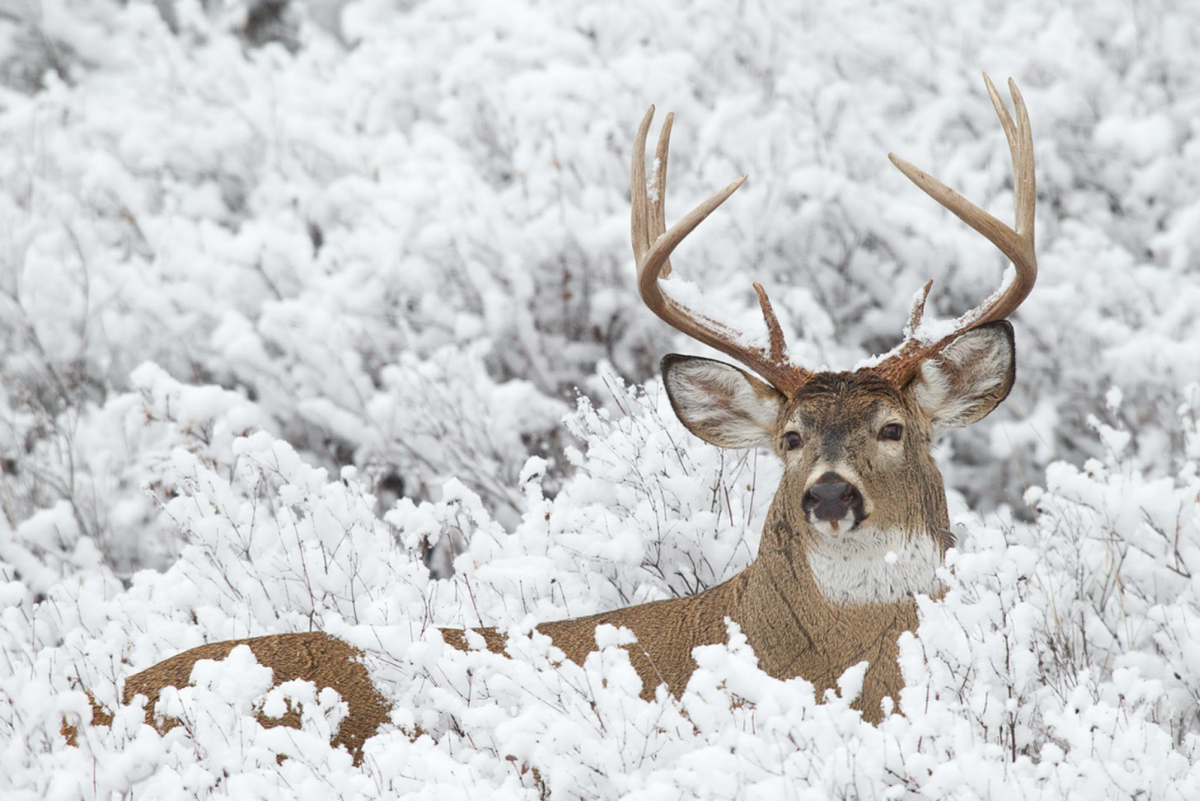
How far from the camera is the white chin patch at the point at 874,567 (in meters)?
3.45

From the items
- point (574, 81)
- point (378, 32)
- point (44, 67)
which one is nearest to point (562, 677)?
point (574, 81)

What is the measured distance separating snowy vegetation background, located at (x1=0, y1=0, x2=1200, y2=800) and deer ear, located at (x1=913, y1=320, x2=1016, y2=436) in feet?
1.50

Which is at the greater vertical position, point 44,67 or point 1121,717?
point 44,67

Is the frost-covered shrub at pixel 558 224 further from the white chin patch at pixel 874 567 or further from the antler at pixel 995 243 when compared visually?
the white chin patch at pixel 874 567

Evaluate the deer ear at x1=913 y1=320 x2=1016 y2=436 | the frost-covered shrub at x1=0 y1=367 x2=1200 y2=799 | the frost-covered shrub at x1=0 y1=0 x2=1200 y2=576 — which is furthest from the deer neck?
the frost-covered shrub at x1=0 y1=0 x2=1200 y2=576

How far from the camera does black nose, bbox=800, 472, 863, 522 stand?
11.1 feet

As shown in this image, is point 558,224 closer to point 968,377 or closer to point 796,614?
point 968,377

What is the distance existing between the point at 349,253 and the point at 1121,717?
6.34 metres

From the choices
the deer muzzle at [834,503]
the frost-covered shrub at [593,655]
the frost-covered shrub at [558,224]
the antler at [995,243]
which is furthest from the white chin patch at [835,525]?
the frost-covered shrub at [558,224]

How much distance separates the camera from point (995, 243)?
3650 mm

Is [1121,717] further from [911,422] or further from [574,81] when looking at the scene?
[574,81]

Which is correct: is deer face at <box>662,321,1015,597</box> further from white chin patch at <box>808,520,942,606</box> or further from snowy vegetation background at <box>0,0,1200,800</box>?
snowy vegetation background at <box>0,0,1200,800</box>

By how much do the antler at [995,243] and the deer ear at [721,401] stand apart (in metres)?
0.37

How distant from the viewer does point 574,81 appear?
8.73 meters
